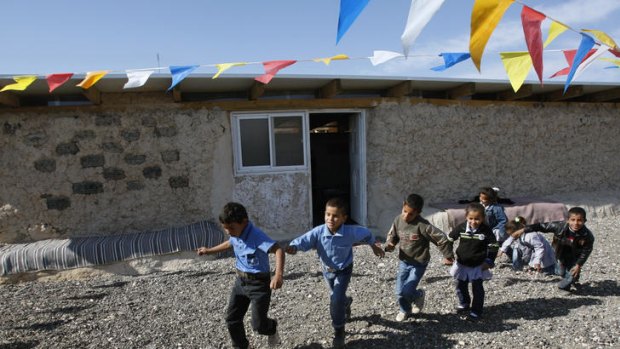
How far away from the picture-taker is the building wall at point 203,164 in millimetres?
5473

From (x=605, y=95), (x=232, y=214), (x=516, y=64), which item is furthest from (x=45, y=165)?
(x=605, y=95)

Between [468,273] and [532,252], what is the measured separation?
176cm

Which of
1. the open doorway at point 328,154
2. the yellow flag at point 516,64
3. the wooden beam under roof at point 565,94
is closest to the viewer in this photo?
the yellow flag at point 516,64

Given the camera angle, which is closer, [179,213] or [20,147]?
[20,147]

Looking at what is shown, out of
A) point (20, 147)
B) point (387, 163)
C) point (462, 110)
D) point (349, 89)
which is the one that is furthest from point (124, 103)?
point (462, 110)

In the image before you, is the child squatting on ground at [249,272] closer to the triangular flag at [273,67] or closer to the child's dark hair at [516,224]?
the triangular flag at [273,67]

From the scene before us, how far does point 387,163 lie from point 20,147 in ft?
18.1

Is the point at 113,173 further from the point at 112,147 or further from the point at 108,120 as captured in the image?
the point at 108,120

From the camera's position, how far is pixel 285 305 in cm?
379

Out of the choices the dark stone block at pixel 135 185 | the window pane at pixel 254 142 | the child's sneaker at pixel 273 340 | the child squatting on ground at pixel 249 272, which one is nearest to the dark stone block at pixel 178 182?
the dark stone block at pixel 135 185

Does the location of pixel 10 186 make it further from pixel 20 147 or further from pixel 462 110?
pixel 462 110

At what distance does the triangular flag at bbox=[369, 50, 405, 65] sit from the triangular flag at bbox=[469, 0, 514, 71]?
213 centimetres

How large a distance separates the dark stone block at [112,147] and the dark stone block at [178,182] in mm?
830

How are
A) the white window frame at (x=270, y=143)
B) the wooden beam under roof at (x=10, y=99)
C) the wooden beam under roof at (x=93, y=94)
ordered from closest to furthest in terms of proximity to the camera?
1. the wooden beam under roof at (x=10, y=99)
2. the wooden beam under roof at (x=93, y=94)
3. the white window frame at (x=270, y=143)
